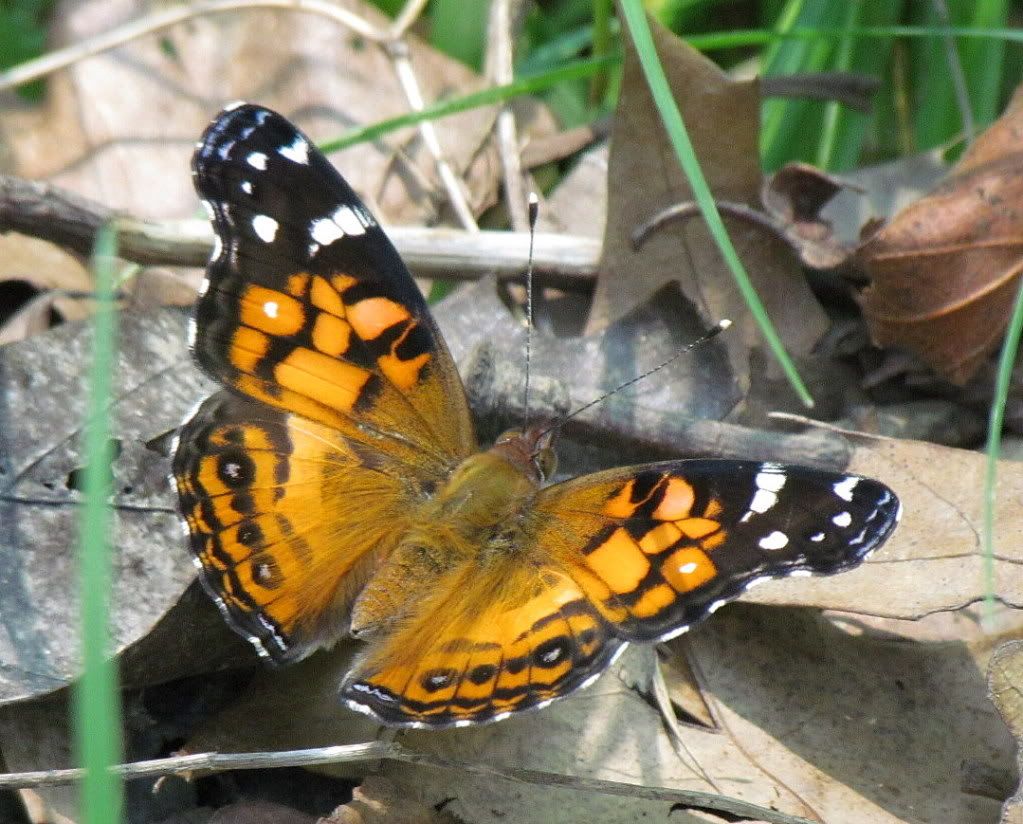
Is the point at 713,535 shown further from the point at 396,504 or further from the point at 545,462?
the point at 396,504

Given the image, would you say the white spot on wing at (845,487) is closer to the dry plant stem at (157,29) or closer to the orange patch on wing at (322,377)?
the orange patch on wing at (322,377)

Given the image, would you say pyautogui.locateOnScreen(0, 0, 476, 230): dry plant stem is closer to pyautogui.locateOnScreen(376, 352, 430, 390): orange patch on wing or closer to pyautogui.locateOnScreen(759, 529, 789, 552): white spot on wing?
pyautogui.locateOnScreen(376, 352, 430, 390): orange patch on wing

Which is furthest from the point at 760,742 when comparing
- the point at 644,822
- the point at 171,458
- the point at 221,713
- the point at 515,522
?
the point at 171,458

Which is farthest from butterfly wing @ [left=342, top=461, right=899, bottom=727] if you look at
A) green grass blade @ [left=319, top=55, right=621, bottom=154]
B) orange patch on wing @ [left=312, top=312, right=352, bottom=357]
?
green grass blade @ [left=319, top=55, right=621, bottom=154]

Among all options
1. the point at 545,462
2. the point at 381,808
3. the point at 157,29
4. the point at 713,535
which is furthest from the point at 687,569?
the point at 157,29

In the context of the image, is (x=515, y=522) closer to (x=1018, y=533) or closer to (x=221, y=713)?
(x=221, y=713)

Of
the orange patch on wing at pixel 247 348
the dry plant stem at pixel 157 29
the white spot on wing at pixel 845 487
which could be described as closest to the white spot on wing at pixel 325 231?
the orange patch on wing at pixel 247 348
